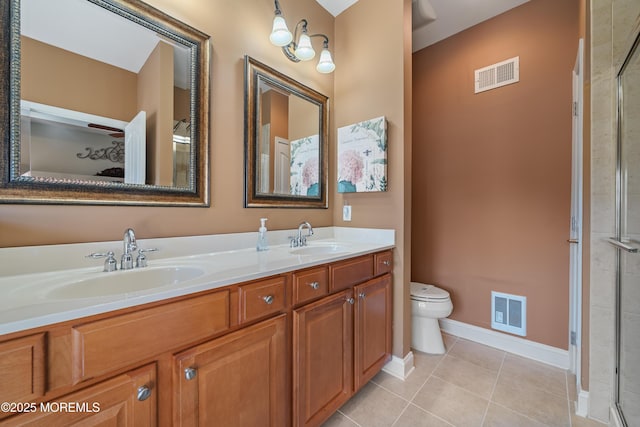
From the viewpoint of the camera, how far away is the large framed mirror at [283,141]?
156cm

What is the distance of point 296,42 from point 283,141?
2.39ft

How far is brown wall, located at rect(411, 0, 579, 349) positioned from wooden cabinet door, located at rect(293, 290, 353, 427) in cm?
145

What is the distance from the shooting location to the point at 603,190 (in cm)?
132

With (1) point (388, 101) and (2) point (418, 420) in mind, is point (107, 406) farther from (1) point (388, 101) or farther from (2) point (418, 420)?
(1) point (388, 101)

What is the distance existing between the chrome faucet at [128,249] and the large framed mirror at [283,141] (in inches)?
24.2

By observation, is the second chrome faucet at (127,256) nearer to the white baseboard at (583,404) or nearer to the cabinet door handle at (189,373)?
the cabinet door handle at (189,373)

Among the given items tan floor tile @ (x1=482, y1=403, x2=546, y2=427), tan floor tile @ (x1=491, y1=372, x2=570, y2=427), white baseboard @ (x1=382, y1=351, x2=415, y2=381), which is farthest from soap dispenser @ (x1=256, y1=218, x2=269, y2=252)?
tan floor tile @ (x1=491, y1=372, x2=570, y2=427)

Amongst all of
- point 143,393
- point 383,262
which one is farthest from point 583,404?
point 143,393

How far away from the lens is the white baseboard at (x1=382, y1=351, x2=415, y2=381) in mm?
1711

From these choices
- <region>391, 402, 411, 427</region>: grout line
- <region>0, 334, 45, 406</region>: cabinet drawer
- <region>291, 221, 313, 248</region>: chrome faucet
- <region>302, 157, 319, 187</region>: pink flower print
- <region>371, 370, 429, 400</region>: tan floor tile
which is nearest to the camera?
<region>0, 334, 45, 406</region>: cabinet drawer

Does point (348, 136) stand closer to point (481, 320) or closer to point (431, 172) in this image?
point (431, 172)

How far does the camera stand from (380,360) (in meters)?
1.61

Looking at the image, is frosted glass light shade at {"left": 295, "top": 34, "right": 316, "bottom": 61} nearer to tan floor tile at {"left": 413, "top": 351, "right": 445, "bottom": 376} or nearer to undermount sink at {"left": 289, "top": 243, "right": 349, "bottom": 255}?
undermount sink at {"left": 289, "top": 243, "right": 349, "bottom": 255}

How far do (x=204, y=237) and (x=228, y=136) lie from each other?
0.58m
